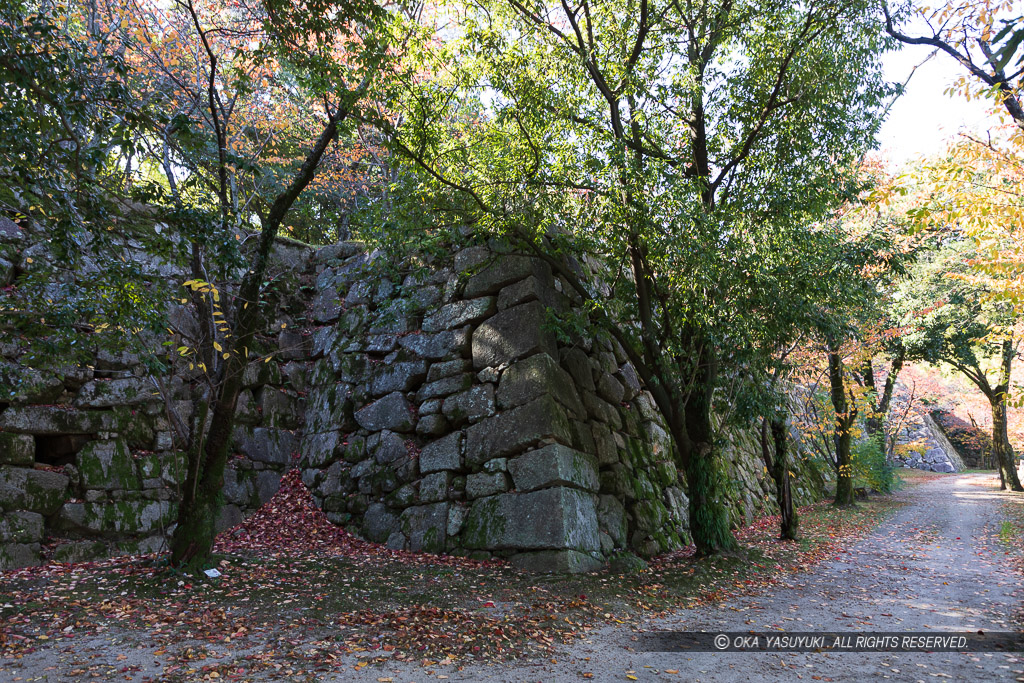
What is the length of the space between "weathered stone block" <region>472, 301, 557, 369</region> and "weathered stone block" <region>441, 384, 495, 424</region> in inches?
14.4

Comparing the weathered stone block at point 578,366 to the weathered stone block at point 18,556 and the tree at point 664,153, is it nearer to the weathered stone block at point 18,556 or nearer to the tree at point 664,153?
the tree at point 664,153

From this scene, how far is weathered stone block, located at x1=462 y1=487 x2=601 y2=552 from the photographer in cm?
643

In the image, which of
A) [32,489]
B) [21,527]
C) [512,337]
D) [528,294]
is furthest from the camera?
[528,294]

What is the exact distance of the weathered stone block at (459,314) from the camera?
809cm

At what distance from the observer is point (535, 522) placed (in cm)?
655

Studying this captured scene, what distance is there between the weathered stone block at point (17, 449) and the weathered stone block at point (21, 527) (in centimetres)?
57

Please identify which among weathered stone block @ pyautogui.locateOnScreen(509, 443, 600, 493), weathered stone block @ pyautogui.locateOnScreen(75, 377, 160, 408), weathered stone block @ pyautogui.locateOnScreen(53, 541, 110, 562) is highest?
weathered stone block @ pyautogui.locateOnScreen(75, 377, 160, 408)

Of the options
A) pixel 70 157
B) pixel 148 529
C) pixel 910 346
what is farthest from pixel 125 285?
pixel 910 346

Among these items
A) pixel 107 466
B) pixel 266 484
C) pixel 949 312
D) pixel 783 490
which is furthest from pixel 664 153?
pixel 949 312

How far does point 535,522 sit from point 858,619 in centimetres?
310

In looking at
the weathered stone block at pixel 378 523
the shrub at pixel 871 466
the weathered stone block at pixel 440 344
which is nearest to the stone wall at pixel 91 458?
the weathered stone block at pixel 378 523

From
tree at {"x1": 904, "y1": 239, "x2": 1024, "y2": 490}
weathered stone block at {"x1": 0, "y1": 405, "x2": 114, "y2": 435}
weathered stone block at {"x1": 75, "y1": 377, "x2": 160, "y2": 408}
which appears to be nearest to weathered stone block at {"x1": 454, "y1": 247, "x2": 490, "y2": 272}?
weathered stone block at {"x1": 75, "y1": 377, "x2": 160, "y2": 408}

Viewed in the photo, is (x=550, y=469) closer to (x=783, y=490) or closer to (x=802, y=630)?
(x=802, y=630)

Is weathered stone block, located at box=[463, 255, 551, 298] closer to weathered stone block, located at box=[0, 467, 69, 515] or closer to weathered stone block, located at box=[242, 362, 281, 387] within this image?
weathered stone block, located at box=[242, 362, 281, 387]
